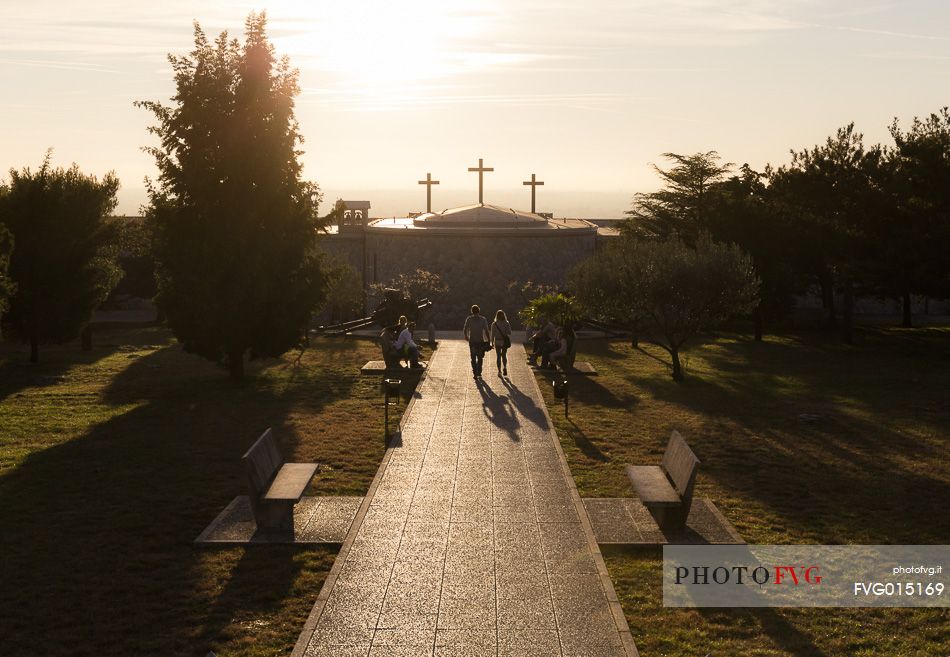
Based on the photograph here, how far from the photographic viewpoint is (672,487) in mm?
12430

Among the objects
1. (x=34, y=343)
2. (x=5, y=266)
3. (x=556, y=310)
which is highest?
(x=5, y=266)

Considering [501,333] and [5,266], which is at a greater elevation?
[5,266]

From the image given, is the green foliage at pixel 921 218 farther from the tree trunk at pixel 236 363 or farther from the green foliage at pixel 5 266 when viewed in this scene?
the green foliage at pixel 5 266

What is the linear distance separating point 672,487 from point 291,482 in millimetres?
4667

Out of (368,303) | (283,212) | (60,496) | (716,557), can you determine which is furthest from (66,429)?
(368,303)

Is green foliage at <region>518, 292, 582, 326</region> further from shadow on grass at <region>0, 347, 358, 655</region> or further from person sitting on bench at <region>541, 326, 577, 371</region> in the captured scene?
shadow on grass at <region>0, 347, 358, 655</region>

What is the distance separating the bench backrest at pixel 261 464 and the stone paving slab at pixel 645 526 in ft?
13.0

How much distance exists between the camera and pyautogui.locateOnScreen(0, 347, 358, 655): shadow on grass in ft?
29.8

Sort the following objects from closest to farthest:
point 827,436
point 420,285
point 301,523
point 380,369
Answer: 1. point 301,523
2. point 827,436
3. point 380,369
4. point 420,285

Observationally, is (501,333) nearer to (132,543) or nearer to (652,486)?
(652,486)

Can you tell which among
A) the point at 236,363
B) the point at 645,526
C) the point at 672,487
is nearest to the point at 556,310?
the point at 236,363

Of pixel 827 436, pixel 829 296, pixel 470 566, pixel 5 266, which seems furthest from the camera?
pixel 829 296

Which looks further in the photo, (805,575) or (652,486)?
(652,486)

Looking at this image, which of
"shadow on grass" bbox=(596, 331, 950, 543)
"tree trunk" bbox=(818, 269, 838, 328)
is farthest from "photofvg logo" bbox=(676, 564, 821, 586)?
"tree trunk" bbox=(818, 269, 838, 328)
